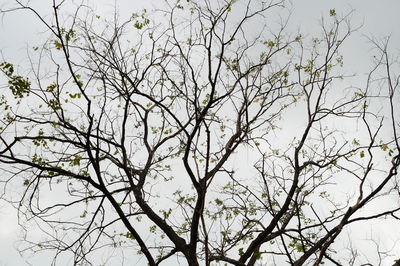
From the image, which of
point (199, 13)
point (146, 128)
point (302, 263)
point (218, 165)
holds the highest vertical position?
point (199, 13)

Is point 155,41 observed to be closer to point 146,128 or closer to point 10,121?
point 146,128

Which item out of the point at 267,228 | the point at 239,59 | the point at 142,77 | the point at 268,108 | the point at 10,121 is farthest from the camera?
the point at 268,108

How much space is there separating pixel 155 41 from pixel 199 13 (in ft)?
3.47

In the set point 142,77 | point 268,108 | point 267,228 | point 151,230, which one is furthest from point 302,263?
point 142,77

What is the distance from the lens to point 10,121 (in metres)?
6.16

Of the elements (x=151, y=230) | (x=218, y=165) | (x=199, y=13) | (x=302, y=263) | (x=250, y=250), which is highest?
(x=199, y=13)

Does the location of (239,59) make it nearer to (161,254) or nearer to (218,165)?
(218,165)

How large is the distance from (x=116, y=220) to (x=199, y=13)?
4.07 m

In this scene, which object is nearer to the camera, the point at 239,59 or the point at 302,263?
the point at 302,263

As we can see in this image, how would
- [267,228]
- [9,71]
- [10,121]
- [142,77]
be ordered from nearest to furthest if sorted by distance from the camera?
[9,71] < [10,121] < [267,228] < [142,77]

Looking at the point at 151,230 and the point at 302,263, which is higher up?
the point at 151,230

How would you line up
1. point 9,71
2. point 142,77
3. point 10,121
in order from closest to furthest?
point 9,71
point 10,121
point 142,77

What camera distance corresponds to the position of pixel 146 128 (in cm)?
829

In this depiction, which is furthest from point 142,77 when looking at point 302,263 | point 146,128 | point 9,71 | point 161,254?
point 302,263
